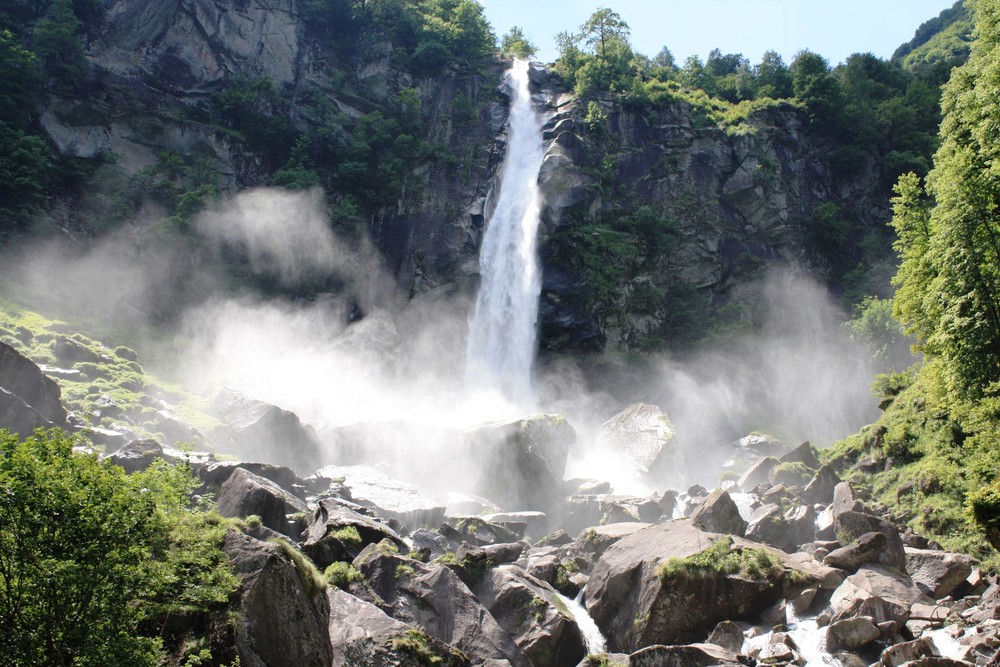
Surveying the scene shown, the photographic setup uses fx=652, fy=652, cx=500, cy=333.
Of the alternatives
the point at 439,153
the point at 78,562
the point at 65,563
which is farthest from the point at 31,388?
the point at 439,153

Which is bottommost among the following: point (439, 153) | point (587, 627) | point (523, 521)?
point (523, 521)

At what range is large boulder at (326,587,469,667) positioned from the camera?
1005 cm

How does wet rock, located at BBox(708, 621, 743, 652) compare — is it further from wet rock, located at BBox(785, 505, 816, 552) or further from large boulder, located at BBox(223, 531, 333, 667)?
large boulder, located at BBox(223, 531, 333, 667)

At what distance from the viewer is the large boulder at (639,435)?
100 feet

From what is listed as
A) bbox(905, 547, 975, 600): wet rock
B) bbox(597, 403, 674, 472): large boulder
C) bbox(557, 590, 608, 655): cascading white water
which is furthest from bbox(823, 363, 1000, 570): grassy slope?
bbox(557, 590, 608, 655): cascading white water

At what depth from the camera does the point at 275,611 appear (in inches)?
352

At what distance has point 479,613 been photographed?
41.3 ft

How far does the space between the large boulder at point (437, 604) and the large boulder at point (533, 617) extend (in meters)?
0.54

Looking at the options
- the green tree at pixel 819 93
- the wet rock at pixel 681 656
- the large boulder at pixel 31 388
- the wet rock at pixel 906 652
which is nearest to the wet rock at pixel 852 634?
the wet rock at pixel 906 652

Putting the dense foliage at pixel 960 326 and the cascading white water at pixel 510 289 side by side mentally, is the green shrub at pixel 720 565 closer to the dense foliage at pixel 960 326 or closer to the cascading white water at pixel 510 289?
the dense foliage at pixel 960 326

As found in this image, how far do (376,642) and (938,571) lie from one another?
11.3m

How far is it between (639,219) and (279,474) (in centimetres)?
3406

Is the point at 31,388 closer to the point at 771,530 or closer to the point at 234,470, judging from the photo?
the point at 234,470

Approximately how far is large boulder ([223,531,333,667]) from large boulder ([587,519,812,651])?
22.1 ft
